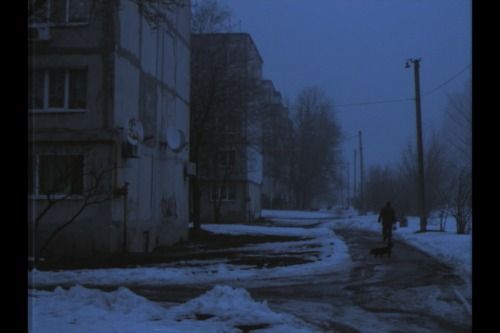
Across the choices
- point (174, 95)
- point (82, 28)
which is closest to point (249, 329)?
point (82, 28)

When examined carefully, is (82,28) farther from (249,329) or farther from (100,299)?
(249,329)

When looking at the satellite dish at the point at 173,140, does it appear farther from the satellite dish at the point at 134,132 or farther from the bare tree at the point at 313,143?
the bare tree at the point at 313,143

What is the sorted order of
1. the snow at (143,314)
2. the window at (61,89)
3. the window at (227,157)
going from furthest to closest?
the window at (227,157)
the window at (61,89)
the snow at (143,314)

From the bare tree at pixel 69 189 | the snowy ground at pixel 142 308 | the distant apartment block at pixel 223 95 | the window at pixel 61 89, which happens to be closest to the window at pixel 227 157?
the distant apartment block at pixel 223 95

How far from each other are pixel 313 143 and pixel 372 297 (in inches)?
2342

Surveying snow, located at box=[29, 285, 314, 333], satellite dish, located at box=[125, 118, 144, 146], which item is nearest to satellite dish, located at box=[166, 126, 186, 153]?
satellite dish, located at box=[125, 118, 144, 146]

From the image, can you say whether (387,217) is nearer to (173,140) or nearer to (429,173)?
(173,140)

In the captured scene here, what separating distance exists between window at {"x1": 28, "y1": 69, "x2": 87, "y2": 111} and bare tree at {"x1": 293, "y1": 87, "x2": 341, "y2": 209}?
51233mm

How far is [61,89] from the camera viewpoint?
18.7 m

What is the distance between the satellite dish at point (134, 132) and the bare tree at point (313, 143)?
5071 centimetres

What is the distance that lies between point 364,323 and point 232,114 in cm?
2249

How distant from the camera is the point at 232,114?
98.8ft

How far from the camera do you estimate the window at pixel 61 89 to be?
1859 centimetres

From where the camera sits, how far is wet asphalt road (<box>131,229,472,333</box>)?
26.9ft
